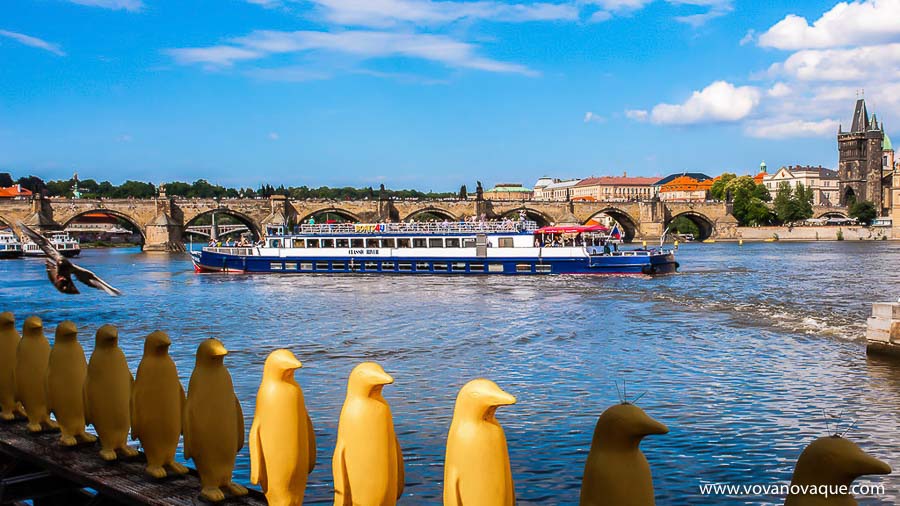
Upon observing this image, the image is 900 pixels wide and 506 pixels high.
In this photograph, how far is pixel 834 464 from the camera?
362 cm

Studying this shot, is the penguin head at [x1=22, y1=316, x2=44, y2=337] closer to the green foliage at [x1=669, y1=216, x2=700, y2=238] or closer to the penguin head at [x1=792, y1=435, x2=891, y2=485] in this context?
the penguin head at [x1=792, y1=435, x2=891, y2=485]

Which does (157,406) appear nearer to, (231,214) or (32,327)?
(32,327)

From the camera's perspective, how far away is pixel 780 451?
1033cm

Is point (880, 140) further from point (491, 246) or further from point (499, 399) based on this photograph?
point (499, 399)

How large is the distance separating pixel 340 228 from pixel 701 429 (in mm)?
41908

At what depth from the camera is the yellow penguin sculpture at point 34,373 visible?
703cm

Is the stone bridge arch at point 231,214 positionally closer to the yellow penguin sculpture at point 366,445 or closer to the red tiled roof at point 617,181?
the yellow penguin sculpture at point 366,445

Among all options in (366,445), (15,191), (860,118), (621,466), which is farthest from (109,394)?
(860,118)

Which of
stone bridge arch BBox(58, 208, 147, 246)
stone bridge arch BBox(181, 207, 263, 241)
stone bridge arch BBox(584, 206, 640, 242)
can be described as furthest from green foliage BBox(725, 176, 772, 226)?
stone bridge arch BBox(58, 208, 147, 246)

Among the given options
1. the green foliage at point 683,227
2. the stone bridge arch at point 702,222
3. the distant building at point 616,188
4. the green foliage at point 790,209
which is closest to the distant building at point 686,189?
the distant building at point 616,188

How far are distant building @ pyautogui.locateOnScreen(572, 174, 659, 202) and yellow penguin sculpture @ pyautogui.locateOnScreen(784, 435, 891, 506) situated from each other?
7098 inches

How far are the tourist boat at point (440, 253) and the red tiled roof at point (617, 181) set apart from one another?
137 meters

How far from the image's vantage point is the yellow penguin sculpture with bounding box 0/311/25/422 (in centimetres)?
734

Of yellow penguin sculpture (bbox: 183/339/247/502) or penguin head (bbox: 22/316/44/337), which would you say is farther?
penguin head (bbox: 22/316/44/337)
